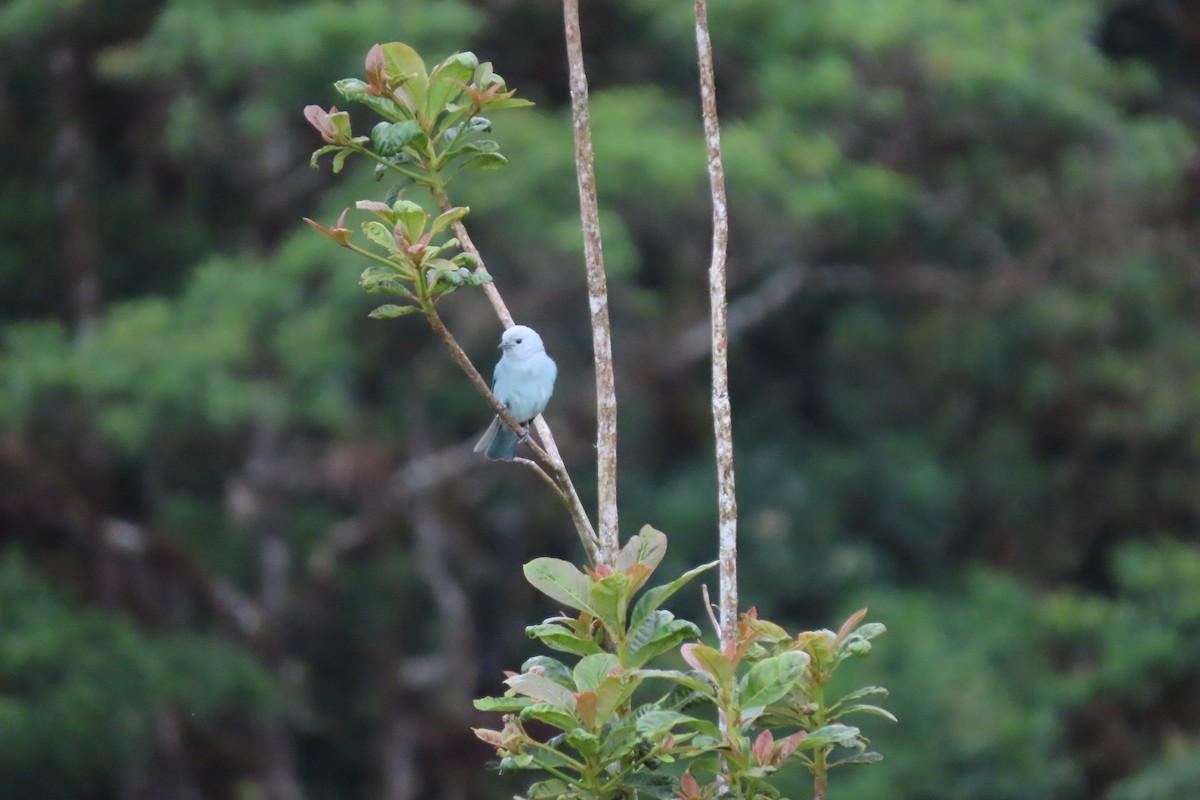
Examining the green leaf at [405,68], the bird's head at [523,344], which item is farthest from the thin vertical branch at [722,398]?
the bird's head at [523,344]

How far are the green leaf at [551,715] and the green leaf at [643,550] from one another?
0.21m

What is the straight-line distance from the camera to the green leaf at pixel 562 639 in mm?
1999

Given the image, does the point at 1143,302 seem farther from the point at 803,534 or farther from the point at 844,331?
the point at 803,534

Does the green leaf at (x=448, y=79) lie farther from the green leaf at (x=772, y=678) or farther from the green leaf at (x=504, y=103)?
the green leaf at (x=772, y=678)

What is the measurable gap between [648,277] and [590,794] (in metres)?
8.56

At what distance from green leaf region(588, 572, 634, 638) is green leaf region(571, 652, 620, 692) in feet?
0.16

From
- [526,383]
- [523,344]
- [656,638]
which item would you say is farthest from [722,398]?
[526,383]

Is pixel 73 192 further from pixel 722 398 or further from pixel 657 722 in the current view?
pixel 657 722

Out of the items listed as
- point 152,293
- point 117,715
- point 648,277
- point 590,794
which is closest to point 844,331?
point 648,277

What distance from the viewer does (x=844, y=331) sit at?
1119 centimetres

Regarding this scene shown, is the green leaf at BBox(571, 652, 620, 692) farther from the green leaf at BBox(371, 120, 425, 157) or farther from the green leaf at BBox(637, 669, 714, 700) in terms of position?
the green leaf at BBox(371, 120, 425, 157)

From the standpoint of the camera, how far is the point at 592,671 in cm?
196

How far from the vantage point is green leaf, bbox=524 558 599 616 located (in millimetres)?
1989

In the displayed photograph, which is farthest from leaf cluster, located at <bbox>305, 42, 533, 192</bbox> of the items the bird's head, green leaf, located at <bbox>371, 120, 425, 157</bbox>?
the bird's head
